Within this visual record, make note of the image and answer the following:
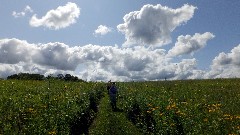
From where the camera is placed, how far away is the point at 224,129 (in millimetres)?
13297

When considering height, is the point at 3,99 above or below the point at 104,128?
above

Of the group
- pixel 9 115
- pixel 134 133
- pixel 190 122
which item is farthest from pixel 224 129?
pixel 9 115

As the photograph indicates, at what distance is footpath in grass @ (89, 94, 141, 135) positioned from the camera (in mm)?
18281

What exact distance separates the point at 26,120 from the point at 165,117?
5820 millimetres

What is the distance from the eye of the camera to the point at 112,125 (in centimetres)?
2011

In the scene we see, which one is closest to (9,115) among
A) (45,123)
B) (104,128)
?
(45,123)

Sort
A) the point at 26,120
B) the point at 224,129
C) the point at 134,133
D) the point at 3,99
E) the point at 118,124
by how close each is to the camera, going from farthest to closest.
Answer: the point at 3,99 → the point at 118,124 → the point at 134,133 → the point at 26,120 → the point at 224,129

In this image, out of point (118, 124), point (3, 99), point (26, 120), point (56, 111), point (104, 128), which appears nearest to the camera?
point (26, 120)

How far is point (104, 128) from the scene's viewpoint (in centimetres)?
1933

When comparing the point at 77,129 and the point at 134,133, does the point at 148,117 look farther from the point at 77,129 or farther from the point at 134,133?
the point at 77,129

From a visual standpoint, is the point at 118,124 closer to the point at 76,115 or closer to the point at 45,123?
the point at 76,115

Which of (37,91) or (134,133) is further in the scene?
(37,91)

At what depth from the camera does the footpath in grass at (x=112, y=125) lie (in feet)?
60.0

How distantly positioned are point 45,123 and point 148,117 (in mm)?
7229
